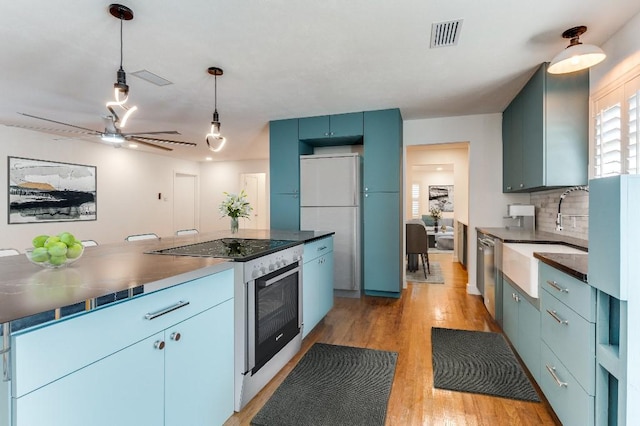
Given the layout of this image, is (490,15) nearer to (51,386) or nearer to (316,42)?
(316,42)

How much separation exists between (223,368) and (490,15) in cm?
272

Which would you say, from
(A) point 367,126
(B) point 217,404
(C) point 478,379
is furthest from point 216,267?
(A) point 367,126

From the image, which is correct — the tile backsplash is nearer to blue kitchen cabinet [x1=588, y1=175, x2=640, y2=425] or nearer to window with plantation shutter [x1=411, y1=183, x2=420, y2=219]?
blue kitchen cabinet [x1=588, y1=175, x2=640, y2=425]

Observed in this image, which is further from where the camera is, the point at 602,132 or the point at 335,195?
the point at 335,195

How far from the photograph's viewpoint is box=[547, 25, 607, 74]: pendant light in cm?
213

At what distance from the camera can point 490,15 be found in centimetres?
214

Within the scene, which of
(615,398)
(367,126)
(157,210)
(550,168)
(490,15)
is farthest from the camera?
(157,210)

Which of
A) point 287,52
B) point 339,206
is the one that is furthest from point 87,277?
point 339,206

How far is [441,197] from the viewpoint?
10375mm

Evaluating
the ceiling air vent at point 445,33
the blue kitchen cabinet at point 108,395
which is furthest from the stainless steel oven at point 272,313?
the ceiling air vent at point 445,33

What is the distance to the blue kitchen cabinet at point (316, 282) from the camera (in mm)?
2785

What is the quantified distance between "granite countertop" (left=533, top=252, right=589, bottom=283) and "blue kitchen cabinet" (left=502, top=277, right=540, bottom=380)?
387 millimetres

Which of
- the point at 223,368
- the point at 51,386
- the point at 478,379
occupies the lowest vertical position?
the point at 478,379

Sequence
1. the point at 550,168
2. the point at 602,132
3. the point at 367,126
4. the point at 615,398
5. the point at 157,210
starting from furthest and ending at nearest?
the point at 157,210 < the point at 367,126 < the point at 550,168 < the point at 602,132 < the point at 615,398
